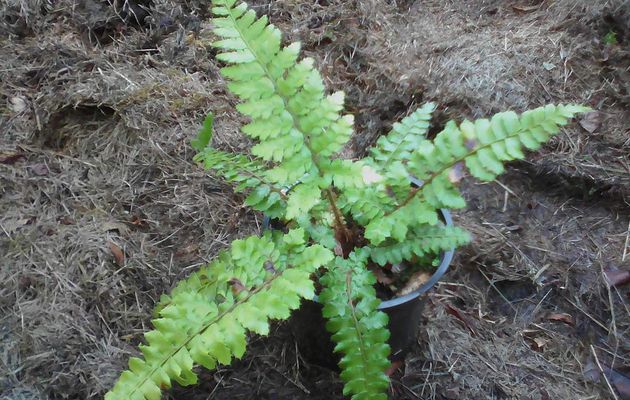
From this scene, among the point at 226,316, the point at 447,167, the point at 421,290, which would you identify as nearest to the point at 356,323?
the point at 421,290

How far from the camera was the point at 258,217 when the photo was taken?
7.43ft

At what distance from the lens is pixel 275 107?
4.54ft

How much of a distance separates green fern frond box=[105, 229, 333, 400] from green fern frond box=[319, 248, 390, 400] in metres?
0.15

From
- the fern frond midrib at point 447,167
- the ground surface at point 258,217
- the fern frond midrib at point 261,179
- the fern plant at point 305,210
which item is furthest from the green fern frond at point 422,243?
the ground surface at point 258,217

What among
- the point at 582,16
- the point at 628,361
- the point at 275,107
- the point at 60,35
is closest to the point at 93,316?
the point at 275,107

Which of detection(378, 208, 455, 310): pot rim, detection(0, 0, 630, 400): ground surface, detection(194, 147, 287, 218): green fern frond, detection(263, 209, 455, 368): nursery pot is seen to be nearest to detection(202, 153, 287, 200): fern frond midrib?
detection(194, 147, 287, 218): green fern frond

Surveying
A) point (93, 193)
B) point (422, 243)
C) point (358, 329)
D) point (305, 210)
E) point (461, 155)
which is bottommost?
point (93, 193)

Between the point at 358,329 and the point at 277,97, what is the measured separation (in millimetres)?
620

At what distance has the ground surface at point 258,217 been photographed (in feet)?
6.32

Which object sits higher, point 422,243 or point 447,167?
point 447,167

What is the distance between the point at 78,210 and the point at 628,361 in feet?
7.00

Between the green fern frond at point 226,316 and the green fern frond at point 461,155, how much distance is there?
230 millimetres

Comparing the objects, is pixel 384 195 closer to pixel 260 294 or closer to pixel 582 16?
pixel 260 294

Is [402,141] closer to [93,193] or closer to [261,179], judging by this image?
[261,179]
